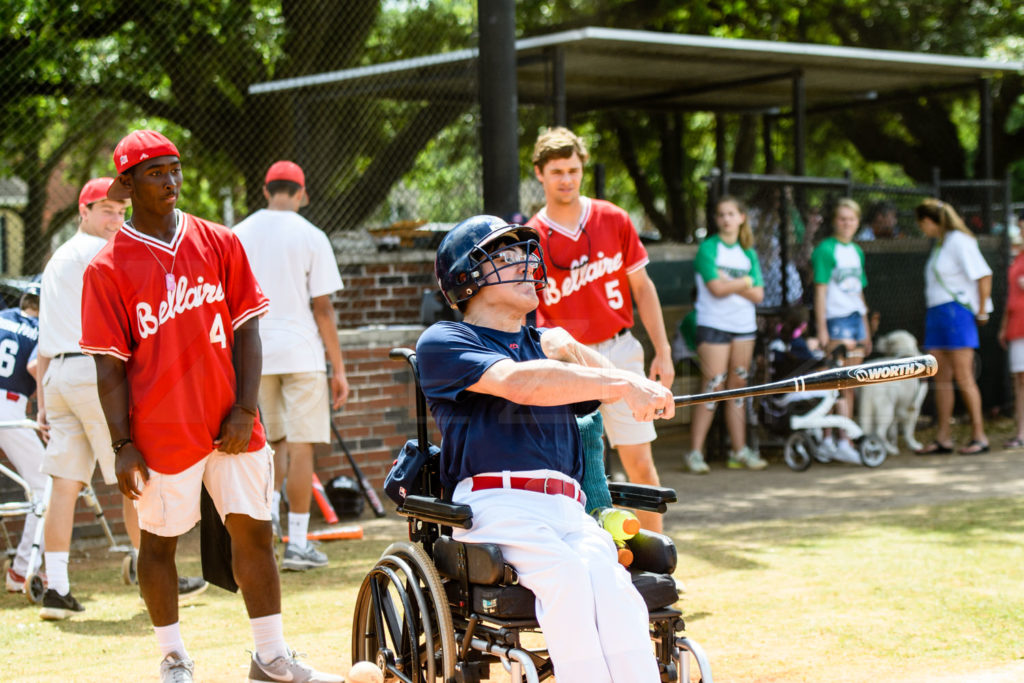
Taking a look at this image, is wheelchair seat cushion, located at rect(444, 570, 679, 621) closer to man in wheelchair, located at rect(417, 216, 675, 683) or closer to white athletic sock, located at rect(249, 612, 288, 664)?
man in wheelchair, located at rect(417, 216, 675, 683)

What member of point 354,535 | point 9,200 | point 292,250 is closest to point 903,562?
point 354,535

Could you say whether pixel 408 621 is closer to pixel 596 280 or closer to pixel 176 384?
pixel 176 384

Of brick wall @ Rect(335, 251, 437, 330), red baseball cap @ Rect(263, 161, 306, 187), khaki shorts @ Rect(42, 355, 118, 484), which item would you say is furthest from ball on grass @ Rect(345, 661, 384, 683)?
brick wall @ Rect(335, 251, 437, 330)

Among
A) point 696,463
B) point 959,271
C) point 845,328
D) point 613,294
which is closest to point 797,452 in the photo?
point 696,463

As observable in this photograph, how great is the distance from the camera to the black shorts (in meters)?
9.83

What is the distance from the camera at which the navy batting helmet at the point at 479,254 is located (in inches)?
144

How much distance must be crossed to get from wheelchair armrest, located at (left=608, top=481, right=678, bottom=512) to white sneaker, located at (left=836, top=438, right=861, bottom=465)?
6641 mm

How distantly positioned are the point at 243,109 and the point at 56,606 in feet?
20.0

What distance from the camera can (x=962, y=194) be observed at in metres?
14.3

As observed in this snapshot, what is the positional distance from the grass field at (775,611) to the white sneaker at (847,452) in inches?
102

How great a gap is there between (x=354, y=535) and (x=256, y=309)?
3323 millimetres

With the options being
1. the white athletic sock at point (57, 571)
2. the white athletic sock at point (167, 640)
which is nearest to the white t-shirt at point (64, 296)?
the white athletic sock at point (57, 571)

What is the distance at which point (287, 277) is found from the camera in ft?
22.1

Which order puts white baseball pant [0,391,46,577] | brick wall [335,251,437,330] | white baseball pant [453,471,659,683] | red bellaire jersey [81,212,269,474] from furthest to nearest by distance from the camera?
brick wall [335,251,437,330] < white baseball pant [0,391,46,577] < red bellaire jersey [81,212,269,474] < white baseball pant [453,471,659,683]
